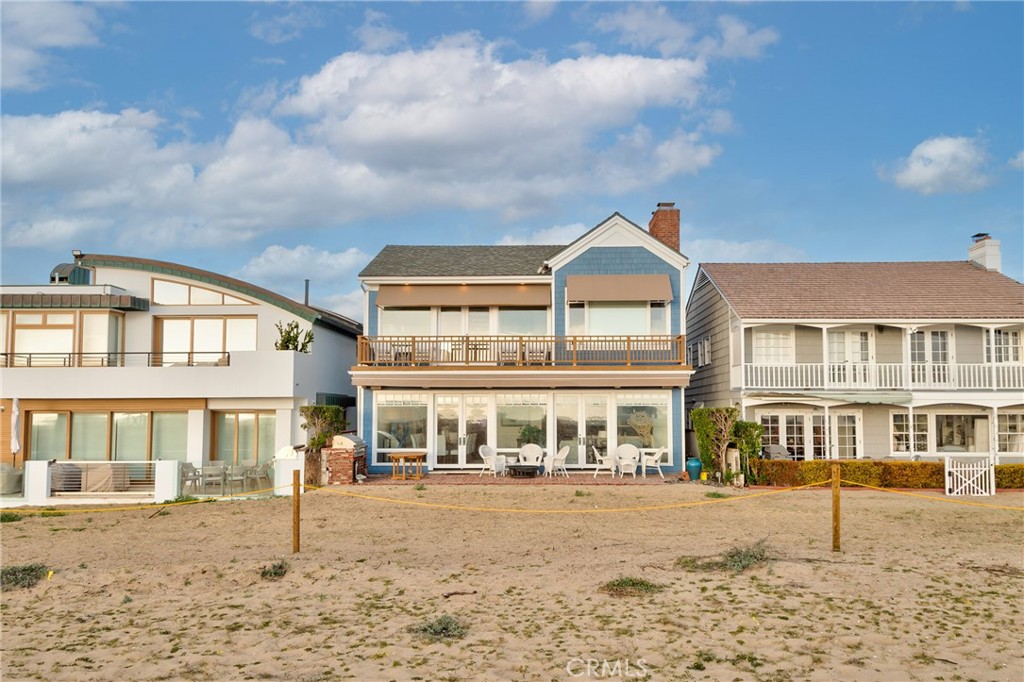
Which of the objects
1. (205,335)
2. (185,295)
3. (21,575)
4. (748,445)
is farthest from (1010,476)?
(185,295)

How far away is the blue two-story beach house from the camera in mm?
22781

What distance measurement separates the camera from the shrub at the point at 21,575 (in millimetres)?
10766

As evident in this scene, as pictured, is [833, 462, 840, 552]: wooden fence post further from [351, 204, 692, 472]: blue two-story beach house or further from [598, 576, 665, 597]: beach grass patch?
[351, 204, 692, 472]: blue two-story beach house

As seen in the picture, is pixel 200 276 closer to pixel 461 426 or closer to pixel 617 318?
pixel 461 426

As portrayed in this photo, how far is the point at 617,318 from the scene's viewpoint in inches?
947

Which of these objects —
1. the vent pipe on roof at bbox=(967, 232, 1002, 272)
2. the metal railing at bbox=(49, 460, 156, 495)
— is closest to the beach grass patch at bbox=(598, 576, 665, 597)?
the metal railing at bbox=(49, 460, 156, 495)

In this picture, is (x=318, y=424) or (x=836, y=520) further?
(x=318, y=424)

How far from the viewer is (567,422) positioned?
23.5 metres

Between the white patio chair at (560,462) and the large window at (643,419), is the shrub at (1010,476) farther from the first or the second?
the white patio chair at (560,462)

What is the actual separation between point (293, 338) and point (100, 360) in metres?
6.27

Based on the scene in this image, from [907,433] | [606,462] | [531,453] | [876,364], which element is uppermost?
[876,364]

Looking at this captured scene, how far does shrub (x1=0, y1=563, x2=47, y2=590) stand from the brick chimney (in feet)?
66.1

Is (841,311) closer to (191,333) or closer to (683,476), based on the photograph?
(683,476)

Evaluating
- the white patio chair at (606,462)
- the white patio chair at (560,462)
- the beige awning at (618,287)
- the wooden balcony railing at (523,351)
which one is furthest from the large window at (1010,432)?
the white patio chair at (560,462)
